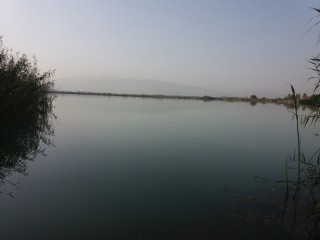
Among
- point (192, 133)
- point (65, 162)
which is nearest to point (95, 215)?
point (65, 162)

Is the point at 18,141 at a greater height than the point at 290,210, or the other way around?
the point at 18,141

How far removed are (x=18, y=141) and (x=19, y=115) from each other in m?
6.69

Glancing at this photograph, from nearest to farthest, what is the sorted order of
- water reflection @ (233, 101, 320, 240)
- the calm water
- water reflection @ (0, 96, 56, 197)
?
the calm water → water reflection @ (233, 101, 320, 240) → water reflection @ (0, 96, 56, 197)

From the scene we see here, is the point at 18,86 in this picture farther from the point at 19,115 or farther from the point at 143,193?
the point at 143,193

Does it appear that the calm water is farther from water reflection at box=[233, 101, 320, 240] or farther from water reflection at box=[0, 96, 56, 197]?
water reflection at box=[0, 96, 56, 197]

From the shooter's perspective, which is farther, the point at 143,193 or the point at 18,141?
the point at 18,141

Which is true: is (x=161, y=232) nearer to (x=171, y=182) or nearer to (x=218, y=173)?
(x=171, y=182)

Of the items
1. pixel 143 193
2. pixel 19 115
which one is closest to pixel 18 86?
pixel 19 115

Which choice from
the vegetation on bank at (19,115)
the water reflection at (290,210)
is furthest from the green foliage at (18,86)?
the water reflection at (290,210)

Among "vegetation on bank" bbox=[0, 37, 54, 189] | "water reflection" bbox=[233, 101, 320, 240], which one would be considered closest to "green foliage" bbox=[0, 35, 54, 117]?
"vegetation on bank" bbox=[0, 37, 54, 189]

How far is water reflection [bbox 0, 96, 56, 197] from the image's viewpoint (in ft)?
30.6

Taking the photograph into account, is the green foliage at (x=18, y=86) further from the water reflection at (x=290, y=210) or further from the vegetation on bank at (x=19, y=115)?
the water reflection at (x=290, y=210)

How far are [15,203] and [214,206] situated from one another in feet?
13.5

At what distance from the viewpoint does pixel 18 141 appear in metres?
13.1
